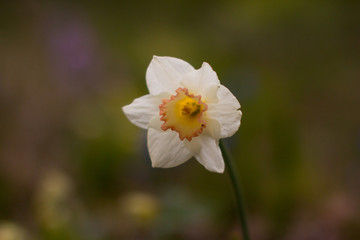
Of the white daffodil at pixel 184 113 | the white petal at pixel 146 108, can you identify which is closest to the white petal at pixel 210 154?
the white daffodil at pixel 184 113

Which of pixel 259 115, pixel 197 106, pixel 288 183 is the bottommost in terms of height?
pixel 288 183

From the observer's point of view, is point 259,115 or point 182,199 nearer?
point 182,199

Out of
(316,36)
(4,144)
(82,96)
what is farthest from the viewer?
(316,36)

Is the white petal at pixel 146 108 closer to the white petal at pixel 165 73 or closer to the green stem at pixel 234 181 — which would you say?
the white petal at pixel 165 73

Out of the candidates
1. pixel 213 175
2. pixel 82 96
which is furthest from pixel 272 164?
pixel 82 96

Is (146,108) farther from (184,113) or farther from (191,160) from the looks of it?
(191,160)

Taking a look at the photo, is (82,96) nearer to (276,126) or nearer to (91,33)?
(91,33)

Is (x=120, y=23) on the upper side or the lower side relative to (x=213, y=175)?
upper

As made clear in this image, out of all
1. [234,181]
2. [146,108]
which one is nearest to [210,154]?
[234,181]
